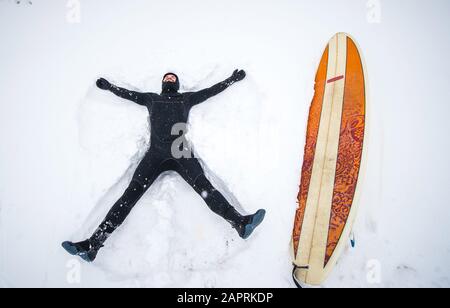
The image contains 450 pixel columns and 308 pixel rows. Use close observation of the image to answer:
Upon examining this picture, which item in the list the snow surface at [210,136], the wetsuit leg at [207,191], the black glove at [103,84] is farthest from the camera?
the black glove at [103,84]

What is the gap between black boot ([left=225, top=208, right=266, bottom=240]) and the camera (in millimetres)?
2176

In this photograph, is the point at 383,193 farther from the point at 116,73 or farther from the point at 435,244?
the point at 116,73

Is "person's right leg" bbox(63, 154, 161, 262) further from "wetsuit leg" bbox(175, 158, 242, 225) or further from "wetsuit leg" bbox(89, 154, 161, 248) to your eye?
"wetsuit leg" bbox(175, 158, 242, 225)

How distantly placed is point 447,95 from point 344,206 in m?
2.18

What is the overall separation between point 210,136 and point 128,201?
1138 millimetres

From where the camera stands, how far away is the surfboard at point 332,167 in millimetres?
2365

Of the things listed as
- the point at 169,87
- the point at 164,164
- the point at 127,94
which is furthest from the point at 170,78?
the point at 164,164

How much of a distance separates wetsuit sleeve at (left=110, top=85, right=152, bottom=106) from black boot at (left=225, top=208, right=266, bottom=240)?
4.89ft

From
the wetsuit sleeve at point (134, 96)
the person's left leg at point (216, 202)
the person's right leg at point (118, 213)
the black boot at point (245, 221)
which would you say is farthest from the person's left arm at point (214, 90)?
the black boot at point (245, 221)

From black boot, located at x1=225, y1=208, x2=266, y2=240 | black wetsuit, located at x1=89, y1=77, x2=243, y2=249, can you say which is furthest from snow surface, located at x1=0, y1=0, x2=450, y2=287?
black boot, located at x1=225, y1=208, x2=266, y2=240

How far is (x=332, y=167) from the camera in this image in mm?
2490

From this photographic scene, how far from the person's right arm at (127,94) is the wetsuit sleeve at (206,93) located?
0.49 m

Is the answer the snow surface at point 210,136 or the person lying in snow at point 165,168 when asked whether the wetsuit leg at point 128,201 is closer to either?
the person lying in snow at point 165,168

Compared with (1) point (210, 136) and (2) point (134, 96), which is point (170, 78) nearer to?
(2) point (134, 96)
